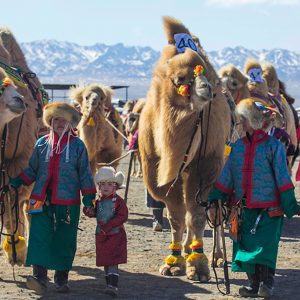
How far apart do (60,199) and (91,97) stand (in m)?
6.46

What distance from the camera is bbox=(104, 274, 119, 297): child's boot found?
Result: 7262 millimetres

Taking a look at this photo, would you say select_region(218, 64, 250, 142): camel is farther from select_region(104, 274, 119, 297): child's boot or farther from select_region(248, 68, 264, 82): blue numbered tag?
select_region(104, 274, 119, 297): child's boot

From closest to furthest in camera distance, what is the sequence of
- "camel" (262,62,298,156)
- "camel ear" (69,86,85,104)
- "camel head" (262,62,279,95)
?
"camel" (262,62,298,156) → "camel head" (262,62,279,95) → "camel ear" (69,86,85,104)

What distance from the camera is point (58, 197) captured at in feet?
24.1

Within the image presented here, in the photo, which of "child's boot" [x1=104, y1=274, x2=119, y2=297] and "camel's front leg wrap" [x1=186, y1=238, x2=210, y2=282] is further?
"camel's front leg wrap" [x1=186, y1=238, x2=210, y2=282]

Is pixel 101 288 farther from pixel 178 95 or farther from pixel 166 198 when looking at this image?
pixel 178 95

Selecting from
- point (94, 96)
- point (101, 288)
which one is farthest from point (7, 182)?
point (94, 96)

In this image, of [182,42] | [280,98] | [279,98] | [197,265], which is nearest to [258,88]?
[279,98]

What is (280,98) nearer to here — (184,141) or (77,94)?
(77,94)

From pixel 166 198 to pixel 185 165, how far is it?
49cm

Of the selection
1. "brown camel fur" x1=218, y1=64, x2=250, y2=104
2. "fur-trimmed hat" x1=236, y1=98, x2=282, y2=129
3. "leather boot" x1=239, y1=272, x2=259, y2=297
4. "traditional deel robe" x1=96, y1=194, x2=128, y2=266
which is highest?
"brown camel fur" x1=218, y1=64, x2=250, y2=104

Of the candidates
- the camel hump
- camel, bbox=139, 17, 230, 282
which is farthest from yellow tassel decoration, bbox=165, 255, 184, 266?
the camel hump

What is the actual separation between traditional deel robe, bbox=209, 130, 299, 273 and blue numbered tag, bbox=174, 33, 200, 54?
1.70 m

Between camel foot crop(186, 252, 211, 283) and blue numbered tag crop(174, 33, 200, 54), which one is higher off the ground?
blue numbered tag crop(174, 33, 200, 54)
